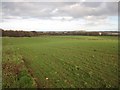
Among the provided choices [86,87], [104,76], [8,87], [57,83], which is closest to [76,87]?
[86,87]

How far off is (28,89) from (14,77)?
7.65 feet

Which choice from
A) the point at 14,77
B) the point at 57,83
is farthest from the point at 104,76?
the point at 14,77

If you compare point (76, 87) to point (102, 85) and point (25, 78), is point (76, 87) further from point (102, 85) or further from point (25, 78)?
point (25, 78)

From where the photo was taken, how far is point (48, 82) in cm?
1095

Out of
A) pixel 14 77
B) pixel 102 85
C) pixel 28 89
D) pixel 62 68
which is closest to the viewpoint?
pixel 28 89

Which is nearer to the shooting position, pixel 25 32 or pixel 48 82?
pixel 48 82

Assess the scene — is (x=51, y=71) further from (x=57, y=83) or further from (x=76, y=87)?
(x=76, y=87)

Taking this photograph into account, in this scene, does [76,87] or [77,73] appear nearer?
[76,87]

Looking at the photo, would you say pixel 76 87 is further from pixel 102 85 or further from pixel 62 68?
pixel 62 68

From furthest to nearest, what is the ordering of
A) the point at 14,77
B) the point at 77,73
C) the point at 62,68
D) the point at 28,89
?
the point at 62,68 < the point at 77,73 < the point at 14,77 < the point at 28,89

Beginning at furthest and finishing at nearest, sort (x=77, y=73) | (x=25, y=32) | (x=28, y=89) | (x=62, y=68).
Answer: (x=25, y=32) < (x=62, y=68) < (x=77, y=73) < (x=28, y=89)

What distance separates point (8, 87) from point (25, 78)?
47.4 inches

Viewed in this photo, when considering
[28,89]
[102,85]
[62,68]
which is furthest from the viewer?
[62,68]

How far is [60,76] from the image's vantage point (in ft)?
39.5
